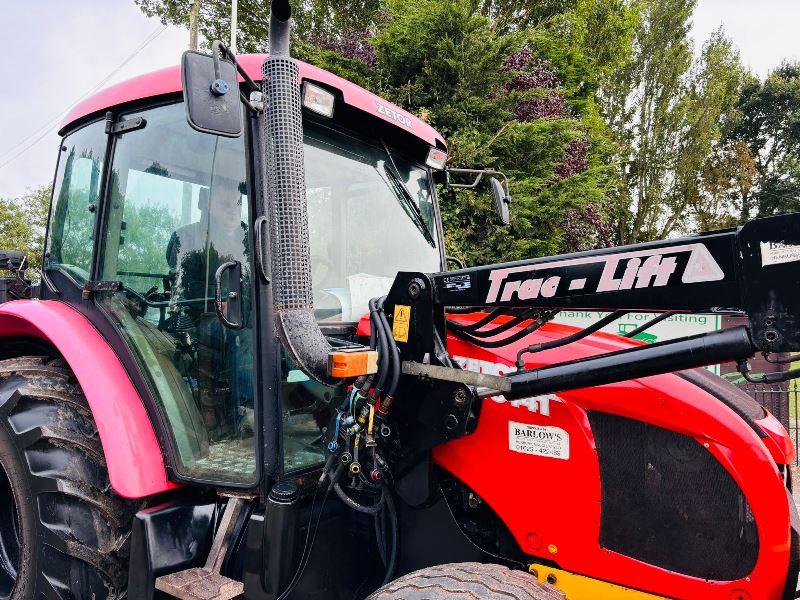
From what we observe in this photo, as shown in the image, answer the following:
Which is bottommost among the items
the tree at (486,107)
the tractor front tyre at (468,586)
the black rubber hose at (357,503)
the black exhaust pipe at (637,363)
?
the tractor front tyre at (468,586)

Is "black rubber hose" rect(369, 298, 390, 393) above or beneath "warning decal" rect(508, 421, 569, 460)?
above

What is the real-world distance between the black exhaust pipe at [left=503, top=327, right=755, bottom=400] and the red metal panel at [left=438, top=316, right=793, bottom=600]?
21 cm

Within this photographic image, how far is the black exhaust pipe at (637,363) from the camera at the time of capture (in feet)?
4.38

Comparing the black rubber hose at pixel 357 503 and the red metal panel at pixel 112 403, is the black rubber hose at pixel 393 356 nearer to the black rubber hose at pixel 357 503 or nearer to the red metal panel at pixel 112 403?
the black rubber hose at pixel 357 503

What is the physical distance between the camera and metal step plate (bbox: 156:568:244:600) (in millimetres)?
1848

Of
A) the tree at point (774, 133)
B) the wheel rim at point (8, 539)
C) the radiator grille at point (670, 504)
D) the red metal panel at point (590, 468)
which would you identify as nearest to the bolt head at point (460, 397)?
the red metal panel at point (590, 468)

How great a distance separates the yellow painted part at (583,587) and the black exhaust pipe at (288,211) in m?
0.88

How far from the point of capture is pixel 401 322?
1833 millimetres

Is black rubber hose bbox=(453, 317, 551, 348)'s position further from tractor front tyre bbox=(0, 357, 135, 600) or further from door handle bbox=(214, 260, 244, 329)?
tractor front tyre bbox=(0, 357, 135, 600)

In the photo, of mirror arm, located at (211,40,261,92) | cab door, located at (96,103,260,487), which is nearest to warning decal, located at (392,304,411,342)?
cab door, located at (96,103,260,487)

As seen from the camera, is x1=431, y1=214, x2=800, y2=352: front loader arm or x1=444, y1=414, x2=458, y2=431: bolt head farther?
x1=444, y1=414, x2=458, y2=431: bolt head

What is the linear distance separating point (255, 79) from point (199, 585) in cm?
174

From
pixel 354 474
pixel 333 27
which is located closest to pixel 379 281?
pixel 354 474

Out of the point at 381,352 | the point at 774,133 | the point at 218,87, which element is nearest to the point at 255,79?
the point at 218,87
